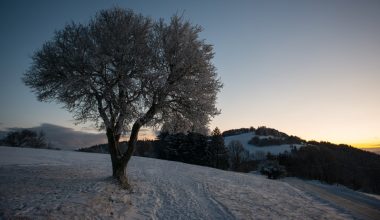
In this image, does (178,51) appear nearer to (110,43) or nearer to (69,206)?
(110,43)

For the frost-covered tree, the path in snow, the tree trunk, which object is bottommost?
the path in snow

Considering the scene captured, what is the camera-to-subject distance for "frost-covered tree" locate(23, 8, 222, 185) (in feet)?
56.0

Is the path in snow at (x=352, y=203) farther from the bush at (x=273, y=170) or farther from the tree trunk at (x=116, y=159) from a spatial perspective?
the tree trunk at (x=116, y=159)

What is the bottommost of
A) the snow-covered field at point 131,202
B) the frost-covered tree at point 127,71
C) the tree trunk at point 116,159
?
the snow-covered field at point 131,202

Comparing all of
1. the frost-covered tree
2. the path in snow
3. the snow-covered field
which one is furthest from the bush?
the frost-covered tree

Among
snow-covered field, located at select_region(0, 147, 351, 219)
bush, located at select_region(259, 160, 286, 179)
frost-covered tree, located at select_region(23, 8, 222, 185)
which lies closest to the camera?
snow-covered field, located at select_region(0, 147, 351, 219)

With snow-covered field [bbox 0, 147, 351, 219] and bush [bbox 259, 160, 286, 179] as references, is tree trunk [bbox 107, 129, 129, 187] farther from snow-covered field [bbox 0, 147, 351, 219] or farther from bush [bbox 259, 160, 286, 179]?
bush [bbox 259, 160, 286, 179]

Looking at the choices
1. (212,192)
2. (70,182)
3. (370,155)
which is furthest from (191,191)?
(370,155)

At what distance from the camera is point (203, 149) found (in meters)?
63.1

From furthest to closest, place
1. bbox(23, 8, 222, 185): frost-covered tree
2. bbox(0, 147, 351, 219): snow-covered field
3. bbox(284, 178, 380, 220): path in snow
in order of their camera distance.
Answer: bbox(284, 178, 380, 220): path in snow → bbox(23, 8, 222, 185): frost-covered tree → bbox(0, 147, 351, 219): snow-covered field

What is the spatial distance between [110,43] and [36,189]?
30.8 ft

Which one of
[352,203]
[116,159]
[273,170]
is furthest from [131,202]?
[273,170]

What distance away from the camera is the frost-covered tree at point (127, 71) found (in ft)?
56.0

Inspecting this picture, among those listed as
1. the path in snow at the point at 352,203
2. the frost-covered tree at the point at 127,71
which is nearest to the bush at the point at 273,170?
the path in snow at the point at 352,203
